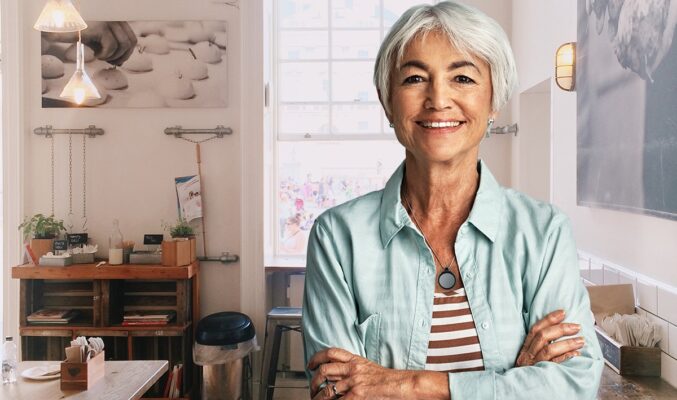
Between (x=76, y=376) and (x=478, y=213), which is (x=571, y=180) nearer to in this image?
(x=478, y=213)

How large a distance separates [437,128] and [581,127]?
1.81m

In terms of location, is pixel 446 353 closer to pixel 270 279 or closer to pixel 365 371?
pixel 365 371

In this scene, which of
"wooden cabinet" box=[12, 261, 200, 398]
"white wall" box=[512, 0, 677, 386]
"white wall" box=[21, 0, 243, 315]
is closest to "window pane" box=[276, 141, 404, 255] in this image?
"white wall" box=[21, 0, 243, 315]

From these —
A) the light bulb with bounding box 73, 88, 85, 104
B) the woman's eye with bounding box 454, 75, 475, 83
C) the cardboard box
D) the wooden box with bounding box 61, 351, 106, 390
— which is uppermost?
the light bulb with bounding box 73, 88, 85, 104

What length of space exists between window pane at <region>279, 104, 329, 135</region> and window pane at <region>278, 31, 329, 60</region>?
39 centimetres

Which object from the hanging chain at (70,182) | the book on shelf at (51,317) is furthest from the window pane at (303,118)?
the book on shelf at (51,317)

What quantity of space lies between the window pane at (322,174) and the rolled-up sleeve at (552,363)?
3701 mm

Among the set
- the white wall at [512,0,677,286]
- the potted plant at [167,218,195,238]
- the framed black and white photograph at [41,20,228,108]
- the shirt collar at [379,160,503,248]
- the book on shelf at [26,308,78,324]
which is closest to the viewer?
the shirt collar at [379,160,503,248]

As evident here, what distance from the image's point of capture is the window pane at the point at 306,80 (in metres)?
4.89

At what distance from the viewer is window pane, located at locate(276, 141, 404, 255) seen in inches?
193

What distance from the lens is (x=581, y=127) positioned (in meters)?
2.71

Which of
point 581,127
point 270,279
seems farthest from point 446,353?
point 270,279

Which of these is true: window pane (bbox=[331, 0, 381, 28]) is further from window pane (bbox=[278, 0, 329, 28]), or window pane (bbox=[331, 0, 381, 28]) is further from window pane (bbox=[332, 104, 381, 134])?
window pane (bbox=[332, 104, 381, 134])

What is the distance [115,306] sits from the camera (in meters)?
4.30
